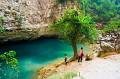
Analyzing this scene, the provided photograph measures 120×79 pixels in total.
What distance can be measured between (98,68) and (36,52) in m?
18.9

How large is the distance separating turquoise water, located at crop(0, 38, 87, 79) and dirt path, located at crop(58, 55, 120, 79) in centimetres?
440

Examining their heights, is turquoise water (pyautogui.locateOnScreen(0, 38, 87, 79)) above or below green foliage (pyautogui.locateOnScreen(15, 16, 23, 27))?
below

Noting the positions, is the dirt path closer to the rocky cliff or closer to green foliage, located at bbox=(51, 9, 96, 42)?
green foliage, located at bbox=(51, 9, 96, 42)

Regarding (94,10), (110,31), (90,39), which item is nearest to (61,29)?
(90,39)

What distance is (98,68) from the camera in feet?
100

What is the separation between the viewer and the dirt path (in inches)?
1080

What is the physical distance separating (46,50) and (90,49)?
24.0ft

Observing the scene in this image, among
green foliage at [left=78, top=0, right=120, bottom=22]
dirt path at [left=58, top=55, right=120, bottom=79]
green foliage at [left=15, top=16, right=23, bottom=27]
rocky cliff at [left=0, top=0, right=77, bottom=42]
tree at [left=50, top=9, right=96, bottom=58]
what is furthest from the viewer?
green foliage at [left=78, top=0, right=120, bottom=22]

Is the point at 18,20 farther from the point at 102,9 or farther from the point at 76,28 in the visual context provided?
the point at 102,9

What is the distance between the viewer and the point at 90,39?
36281mm

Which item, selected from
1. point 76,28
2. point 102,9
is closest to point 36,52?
point 76,28

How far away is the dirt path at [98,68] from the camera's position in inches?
1080

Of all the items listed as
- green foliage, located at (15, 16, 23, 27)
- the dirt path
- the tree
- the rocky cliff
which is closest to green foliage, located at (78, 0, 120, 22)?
the rocky cliff

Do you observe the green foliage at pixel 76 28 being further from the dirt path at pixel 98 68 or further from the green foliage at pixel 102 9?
the green foliage at pixel 102 9
